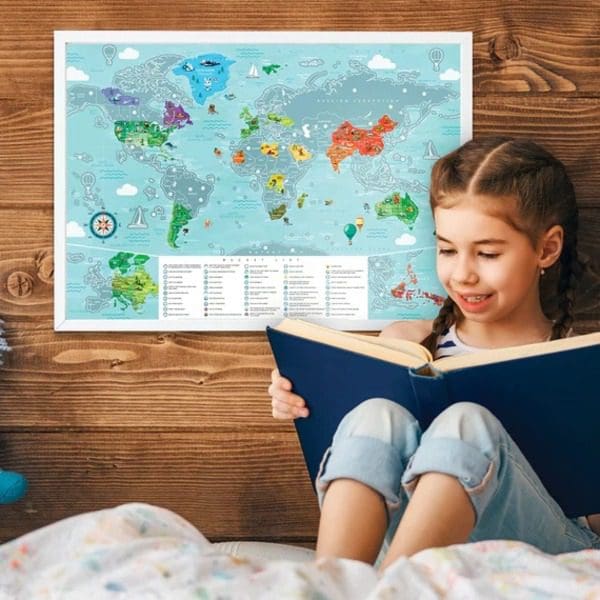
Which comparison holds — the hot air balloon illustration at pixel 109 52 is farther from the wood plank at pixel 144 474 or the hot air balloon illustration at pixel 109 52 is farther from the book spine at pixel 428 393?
the book spine at pixel 428 393

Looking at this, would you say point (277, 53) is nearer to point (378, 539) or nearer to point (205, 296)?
point (205, 296)

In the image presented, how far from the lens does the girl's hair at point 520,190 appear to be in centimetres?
120

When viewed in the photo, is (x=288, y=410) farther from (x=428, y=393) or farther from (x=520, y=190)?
(x=520, y=190)

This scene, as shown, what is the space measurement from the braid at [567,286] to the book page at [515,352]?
0.30 metres

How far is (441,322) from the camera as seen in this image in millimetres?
1293

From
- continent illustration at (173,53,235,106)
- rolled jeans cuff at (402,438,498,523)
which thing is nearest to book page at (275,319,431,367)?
rolled jeans cuff at (402,438,498,523)

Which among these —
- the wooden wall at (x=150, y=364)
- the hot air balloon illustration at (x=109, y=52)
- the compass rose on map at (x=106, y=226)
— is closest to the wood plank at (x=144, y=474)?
the wooden wall at (x=150, y=364)

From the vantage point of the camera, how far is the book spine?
952 millimetres

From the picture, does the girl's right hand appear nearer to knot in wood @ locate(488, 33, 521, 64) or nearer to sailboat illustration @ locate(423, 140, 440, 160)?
sailboat illustration @ locate(423, 140, 440, 160)

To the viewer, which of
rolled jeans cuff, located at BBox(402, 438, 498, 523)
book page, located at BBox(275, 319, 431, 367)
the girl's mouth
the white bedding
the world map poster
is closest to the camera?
the white bedding

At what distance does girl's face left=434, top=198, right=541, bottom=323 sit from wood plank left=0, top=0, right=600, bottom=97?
23 centimetres

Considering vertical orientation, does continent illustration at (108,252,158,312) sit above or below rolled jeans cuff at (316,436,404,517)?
above

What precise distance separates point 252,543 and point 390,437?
1.21ft

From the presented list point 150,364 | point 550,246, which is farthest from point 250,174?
point 550,246
